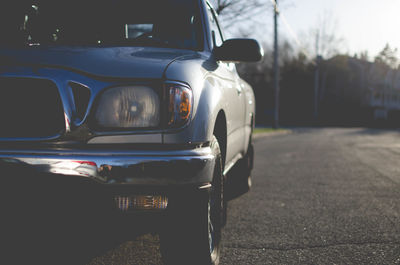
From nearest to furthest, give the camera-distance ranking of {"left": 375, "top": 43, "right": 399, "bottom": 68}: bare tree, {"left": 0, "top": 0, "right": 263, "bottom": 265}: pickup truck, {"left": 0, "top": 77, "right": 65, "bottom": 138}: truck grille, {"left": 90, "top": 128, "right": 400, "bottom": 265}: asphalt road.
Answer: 1. {"left": 0, "top": 0, "right": 263, "bottom": 265}: pickup truck
2. {"left": 0, "top": 77, "right": 65, "bottom": 138}: truck grille
3. {"left": 90, "top": 128, "right": 400, "bottom": 265}: asphalt road
4. {"left": 375, "top": 43, "right": 399, "bottom": 68}: bare tree

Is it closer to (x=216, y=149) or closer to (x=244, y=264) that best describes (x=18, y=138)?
(x=216, y=149)

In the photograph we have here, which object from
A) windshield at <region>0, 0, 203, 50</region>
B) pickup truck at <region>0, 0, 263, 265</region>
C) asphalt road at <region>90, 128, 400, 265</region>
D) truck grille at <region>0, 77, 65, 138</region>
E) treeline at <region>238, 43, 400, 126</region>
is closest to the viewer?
pickup truck at <region>0, 0, 263, 265</region>

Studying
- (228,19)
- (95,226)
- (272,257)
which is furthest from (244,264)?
(228,19)

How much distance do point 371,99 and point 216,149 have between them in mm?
54149

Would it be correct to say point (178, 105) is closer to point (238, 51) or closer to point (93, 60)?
point (93, 60)

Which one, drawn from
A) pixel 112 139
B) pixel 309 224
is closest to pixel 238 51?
pixel 112 139

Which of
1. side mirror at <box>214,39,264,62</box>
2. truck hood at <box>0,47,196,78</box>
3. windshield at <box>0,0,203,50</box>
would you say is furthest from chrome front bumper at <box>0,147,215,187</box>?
side mirror at <box>214,39,264,62</box>

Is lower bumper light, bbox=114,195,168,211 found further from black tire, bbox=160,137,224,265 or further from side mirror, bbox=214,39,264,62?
side mirror, bbox=214,39,264,62

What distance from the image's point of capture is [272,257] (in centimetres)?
296

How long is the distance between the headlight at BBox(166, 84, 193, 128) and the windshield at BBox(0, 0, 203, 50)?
0.86 meters

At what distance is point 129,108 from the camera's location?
221 centimetres

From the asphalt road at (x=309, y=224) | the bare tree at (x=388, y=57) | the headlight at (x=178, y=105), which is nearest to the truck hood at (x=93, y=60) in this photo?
the headlight at (x=178, y=105)

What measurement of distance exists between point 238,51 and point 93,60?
1268 millimetres

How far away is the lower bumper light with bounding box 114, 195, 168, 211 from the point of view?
207cm
